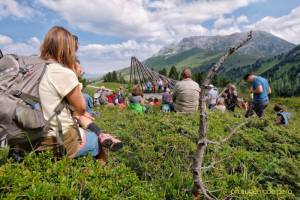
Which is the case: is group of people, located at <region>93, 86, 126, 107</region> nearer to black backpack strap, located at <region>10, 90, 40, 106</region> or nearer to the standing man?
the standing man

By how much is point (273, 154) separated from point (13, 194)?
4.90 m

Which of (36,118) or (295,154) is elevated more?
(36,118)

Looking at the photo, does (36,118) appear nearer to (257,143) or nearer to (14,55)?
(14,55)

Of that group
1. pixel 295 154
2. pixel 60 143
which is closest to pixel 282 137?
pixel 295 154

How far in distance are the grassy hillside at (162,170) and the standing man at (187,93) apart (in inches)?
79.6

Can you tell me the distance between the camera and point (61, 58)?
378 cm

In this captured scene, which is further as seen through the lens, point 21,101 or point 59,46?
point 59,46

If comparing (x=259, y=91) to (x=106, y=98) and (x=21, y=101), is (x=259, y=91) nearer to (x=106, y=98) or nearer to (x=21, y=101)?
(x=21, y=101)

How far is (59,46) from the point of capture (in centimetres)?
377

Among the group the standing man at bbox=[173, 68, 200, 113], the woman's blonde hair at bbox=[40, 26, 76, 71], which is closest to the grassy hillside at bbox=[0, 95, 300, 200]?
the woman's blonde hair at bbox=[40, 26, 76, 71]

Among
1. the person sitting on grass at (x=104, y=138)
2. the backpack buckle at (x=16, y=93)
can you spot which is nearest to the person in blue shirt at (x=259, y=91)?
the person sitting on grass at (x=104, y=138)

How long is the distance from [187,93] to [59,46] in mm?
6429

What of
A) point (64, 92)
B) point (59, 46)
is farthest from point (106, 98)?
point (64, 92)

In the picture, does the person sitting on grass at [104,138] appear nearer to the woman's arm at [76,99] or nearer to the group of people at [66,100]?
the group of people at [66,100]
